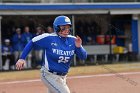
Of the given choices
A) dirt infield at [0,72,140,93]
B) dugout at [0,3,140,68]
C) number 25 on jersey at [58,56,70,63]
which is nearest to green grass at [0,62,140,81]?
dirt infield at [0,72,140,93]

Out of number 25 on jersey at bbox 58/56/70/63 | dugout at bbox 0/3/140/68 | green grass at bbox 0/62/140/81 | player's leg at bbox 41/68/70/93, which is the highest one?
dugout at bbox 0/3/140/68

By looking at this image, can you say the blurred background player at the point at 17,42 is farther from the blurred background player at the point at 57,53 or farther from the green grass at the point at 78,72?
the blurred background player at the point at 57,53

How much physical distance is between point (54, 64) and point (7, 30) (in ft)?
49.7

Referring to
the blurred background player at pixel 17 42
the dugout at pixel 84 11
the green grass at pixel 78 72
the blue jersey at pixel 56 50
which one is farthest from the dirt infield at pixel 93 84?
the blue jersey at pixel 56 50

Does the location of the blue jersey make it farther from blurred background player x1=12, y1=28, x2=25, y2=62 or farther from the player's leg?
blurred background player x1=12, y1=28, x2=25, y2=62

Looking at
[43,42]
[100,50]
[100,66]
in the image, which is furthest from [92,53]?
[43,42]

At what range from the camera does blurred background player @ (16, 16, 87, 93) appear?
6691 mm

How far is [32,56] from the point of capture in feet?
69.3

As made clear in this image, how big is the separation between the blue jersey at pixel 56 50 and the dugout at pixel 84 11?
13.9 metres

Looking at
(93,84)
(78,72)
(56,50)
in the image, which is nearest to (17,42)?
(78,72)

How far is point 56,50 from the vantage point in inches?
266

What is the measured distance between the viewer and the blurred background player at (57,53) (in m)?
6.69

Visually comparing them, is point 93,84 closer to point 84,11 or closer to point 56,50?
point 56,50

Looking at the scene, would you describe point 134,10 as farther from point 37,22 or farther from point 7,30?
point 7,30
